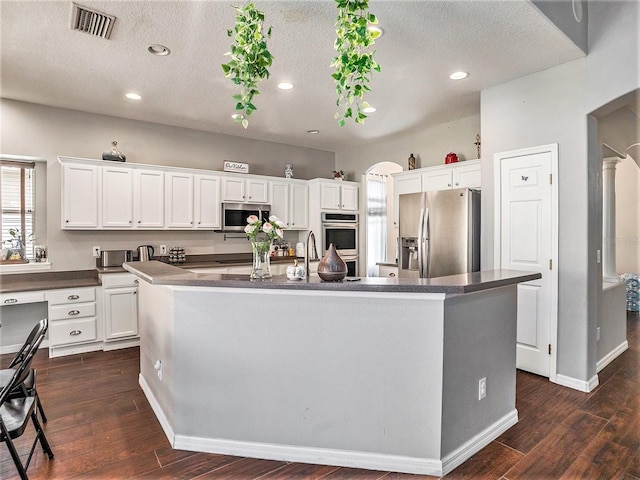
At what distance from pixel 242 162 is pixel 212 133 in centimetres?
61

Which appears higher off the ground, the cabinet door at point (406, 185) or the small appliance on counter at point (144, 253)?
the cabinet door at point (406, 185)

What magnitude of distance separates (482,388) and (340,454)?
959mm

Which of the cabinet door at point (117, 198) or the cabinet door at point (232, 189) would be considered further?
the cabinet door at point (232, 189)

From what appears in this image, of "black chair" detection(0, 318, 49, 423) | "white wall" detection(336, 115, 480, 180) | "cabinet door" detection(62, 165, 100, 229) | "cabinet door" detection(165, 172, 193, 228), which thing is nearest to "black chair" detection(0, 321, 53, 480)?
"black chair" detection(0, 318, 49, 423)

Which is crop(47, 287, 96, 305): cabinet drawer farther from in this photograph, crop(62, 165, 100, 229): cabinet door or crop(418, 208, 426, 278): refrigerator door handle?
crop(418, 208, 426, 278): refrigerator door handle

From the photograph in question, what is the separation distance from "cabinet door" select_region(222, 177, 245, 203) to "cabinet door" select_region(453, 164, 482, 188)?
294 centimetres

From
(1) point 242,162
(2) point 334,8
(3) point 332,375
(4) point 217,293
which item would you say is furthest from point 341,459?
(1) point 242,162

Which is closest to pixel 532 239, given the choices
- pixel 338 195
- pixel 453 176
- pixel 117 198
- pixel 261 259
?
pixel 453 176

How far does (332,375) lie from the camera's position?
2.07m

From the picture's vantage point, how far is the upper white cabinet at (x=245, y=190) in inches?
204

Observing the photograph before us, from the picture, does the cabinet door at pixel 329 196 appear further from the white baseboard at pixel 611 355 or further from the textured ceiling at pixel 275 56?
the white baseboard at pixel 611 355

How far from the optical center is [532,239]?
3.36 metres

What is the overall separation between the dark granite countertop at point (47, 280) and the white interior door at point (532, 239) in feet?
14.7

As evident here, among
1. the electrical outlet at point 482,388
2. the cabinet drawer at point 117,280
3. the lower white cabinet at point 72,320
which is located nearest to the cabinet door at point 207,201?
the cabinet drawer at point 117,280
